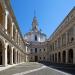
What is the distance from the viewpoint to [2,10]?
2647 centimetres

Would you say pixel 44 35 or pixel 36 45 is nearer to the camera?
pixel 36 45

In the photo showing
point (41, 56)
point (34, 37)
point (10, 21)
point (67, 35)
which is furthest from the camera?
point (34, 37)

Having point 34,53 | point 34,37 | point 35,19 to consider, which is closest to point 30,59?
point 34,53

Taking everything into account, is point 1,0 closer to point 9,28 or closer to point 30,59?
point 9,28

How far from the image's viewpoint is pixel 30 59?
101 meters

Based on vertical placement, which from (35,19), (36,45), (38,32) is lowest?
(36,45)

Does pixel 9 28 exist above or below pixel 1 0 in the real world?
below

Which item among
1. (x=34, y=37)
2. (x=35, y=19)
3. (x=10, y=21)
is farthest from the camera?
(x=35, y=19)

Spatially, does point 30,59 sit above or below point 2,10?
below

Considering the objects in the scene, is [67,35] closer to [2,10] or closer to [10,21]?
[10,21]

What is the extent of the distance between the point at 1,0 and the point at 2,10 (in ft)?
7.99

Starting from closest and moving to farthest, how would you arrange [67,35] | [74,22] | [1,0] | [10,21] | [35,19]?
[1,0]
[10,21]
[74,22]
[67,35]
[35,19]

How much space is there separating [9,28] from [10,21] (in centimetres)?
145

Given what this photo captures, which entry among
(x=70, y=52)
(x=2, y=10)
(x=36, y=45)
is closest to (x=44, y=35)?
(x=36, y=45)
